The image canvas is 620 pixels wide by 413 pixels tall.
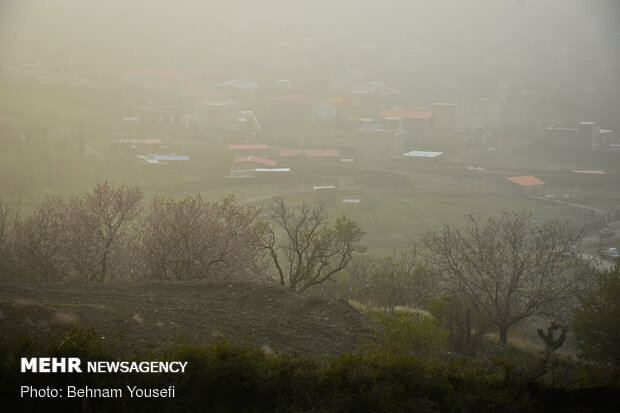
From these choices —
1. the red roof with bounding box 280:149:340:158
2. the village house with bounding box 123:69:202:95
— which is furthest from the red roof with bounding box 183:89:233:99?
the red roof with bounding box 280:149:340:158

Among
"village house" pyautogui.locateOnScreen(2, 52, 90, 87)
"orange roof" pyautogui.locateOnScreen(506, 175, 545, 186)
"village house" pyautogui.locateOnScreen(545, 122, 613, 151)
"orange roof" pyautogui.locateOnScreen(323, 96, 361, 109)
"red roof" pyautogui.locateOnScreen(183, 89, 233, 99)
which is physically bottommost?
"orange roof" pyautogui.locateOnScreen(506, 175, 545, 186)

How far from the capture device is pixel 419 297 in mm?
22797

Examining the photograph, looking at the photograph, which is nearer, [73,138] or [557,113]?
[73,138]

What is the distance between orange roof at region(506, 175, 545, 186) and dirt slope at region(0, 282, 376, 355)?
137 feet

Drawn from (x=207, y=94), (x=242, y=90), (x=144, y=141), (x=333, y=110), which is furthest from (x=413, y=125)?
(x=144, y=141)

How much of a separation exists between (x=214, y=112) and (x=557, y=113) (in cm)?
5296

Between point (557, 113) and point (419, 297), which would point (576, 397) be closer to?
point (419, 297)

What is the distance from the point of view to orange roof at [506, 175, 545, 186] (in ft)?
173

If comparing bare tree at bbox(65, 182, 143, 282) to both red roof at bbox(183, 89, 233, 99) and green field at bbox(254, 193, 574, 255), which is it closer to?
green field at bbox(254, 193, 574, 255)

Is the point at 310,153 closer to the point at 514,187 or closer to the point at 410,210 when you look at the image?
the point at 410,210

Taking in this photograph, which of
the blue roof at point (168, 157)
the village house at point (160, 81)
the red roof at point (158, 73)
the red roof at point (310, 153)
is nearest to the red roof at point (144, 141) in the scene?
the blue roof at point (168, 157)

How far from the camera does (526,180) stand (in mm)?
53906

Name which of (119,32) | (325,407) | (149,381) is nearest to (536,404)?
(325,407)

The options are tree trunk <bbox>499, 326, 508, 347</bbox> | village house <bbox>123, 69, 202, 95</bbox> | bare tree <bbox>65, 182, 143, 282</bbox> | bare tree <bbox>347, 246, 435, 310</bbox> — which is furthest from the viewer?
village house <bbox>123, 69, 202, 95</bbox>
